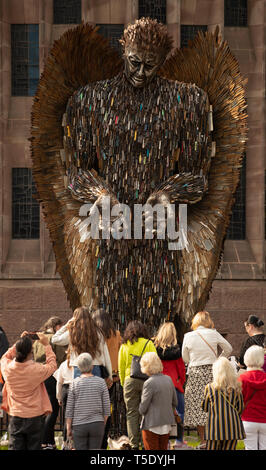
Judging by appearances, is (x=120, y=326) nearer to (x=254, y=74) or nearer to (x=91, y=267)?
(x=91, y=267)

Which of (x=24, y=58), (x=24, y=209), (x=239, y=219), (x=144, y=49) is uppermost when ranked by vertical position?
(x=24, y=58)

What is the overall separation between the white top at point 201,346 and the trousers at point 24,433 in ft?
6.23

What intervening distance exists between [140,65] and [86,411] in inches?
133

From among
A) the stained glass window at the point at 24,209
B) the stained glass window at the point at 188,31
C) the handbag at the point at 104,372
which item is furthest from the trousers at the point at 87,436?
the stained glass window at the point at 188,31

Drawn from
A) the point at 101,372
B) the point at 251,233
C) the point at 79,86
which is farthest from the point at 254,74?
the point at 101,372

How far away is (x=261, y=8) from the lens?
17.9 meters

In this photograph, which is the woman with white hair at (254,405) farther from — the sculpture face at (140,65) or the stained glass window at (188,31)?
the stained glass window at (188,31)

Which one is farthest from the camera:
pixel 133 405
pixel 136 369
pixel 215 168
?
pixel 215 168

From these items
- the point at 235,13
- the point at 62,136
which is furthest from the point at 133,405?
the point at 235,13

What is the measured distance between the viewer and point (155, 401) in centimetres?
726

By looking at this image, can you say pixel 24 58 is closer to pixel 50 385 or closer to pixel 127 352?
pixel 50 385

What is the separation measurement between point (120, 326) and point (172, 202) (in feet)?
4.27

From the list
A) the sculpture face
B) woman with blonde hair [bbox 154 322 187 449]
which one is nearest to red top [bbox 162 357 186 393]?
woman with blonde hair [bbox 154 322 187 449]

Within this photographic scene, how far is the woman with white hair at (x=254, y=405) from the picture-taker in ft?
23.1
